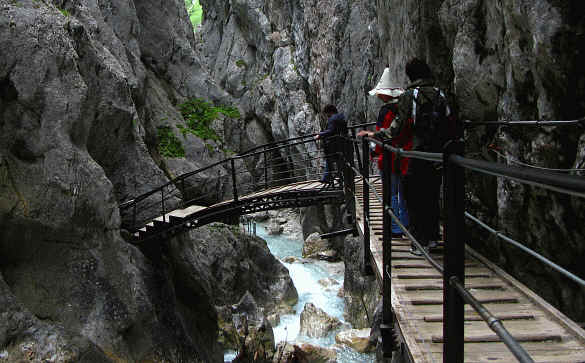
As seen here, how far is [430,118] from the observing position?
380cm

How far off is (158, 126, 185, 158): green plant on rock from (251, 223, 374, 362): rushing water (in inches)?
277

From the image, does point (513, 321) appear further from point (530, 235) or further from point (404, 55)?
point (404, 55)

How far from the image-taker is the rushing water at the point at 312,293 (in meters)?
14.7

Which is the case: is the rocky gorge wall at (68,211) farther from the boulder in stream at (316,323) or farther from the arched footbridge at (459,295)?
the boulder in stream at (316,323)

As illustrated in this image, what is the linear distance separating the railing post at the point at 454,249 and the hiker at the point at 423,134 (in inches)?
98.0

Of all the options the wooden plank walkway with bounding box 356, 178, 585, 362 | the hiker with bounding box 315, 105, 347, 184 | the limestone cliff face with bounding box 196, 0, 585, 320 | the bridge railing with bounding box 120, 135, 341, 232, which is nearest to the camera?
the wooden plank walkway with bounding box 356, 178, 585, 362

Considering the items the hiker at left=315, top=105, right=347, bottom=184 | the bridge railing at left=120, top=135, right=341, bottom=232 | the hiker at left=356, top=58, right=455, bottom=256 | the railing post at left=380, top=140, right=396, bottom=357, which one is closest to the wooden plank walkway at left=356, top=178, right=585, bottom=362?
the railing post at left=380, top=140, right=396, bottom=357

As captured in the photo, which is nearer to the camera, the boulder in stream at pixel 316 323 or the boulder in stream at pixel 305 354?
the boulder in stream at pixel 305 354

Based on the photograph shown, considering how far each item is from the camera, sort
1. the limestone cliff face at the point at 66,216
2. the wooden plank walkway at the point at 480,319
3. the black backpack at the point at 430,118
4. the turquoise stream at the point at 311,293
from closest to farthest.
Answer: the wooden plank walkway at the point at 480,319
the black backpack at the point at 430,118
the limestone cliff face at the point at 66,216
the turquoise stream at the point at 311,293

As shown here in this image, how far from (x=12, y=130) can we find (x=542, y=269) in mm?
7966

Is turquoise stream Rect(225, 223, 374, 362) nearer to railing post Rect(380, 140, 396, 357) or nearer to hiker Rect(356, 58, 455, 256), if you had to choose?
hiker Rect(356, 58, 455, 256)

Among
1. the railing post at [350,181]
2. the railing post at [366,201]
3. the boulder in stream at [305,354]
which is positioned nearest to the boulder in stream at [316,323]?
the boulder in stream at [305,354]

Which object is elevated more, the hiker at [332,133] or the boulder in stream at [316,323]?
the hiker at [332,133]

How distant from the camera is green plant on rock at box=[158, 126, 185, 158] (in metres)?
13.8
